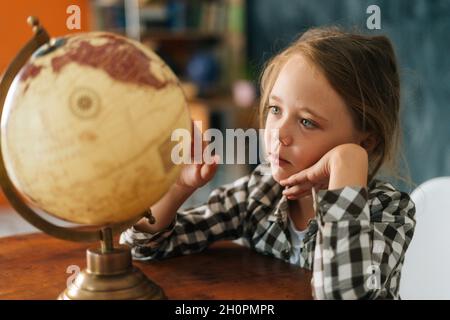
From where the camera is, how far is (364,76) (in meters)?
1.53

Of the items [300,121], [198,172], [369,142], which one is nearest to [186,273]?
[198,172]

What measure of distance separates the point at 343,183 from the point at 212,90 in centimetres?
533

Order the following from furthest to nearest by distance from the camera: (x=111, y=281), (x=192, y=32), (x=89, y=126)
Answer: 1. (x=192, y=32)
2. (x=111, y=281)
3. (x=89, y=126)

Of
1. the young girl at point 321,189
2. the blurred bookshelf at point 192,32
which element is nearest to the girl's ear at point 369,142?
the young girl at point 321,189

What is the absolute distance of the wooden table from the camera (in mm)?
1153

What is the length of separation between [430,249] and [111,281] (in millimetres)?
926

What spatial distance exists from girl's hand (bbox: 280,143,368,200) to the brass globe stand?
0.38 metres

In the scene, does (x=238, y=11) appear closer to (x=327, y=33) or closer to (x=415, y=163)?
(x=415, y=163)

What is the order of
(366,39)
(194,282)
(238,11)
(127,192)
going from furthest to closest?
(238,11) < (366,39) < (194,282) < (127,192)

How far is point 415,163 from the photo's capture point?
11.3 feet

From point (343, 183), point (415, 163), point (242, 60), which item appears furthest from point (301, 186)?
point (242, 60)

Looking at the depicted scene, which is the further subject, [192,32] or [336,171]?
[192,32]

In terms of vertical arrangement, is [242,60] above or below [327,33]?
below

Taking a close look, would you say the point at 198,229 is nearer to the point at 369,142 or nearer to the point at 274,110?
the point at 274,110
